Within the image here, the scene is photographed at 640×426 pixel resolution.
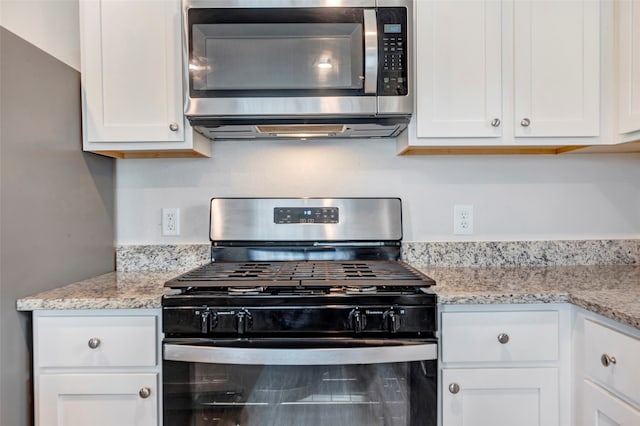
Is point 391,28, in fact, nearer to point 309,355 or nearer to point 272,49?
point 272,49

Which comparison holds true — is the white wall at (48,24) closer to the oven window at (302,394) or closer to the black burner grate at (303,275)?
the black burner grate at (303,275)

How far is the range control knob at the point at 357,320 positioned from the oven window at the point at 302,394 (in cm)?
11

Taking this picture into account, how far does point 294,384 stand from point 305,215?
0.72 meters

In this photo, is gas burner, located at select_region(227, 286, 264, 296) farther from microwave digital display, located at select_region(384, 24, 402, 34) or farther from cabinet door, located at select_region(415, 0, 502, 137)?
microwave digital display, located at select_region(384, 24, 402, 34)

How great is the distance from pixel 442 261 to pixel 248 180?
929 mm

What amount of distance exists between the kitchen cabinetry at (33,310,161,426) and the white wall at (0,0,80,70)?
0.97 meters

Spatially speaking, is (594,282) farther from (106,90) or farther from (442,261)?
(106,90)

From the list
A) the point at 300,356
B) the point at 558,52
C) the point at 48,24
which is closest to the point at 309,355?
the point at 300,356

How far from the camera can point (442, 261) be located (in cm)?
173

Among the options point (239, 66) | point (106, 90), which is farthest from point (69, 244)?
point (239, 66)

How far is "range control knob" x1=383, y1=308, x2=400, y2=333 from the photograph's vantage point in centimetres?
114

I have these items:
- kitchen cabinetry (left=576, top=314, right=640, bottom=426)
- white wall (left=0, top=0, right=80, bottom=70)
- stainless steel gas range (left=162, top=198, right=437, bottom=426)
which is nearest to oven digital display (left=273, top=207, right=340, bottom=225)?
stainless steel gas range (left=162, top=198, right=437, bottom=426)

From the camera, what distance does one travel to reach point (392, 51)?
1389 mm

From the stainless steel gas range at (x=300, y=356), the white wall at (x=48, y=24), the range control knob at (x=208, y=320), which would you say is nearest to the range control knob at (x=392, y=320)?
the stainless steel gas range at (x=300, y=356)
